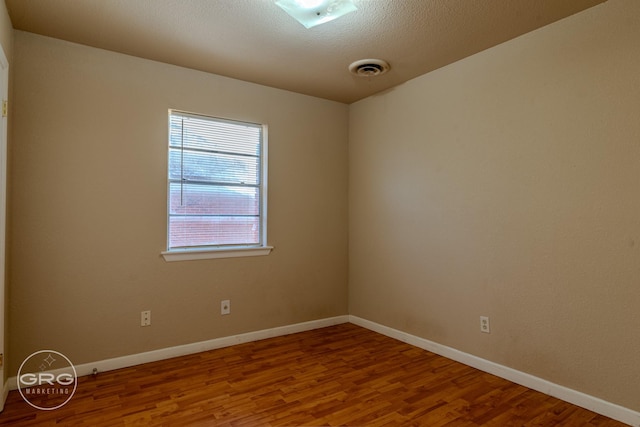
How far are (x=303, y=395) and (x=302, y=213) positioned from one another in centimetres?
183

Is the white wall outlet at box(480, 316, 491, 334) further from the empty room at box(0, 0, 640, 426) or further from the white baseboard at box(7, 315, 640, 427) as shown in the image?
the white baseboard at box(7, 315, 640, 427)

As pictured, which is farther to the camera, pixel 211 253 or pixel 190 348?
pixel 211 253

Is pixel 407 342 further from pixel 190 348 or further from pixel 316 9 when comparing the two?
pixel 316 9

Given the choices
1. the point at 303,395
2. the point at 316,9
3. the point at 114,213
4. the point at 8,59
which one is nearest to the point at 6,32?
the point at 8,59

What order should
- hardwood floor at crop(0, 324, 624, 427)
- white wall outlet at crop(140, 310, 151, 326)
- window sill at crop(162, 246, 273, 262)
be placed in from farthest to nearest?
window sill at crop(162, 246, 273, 262), white wall outlet at crop(140, 310, 151, 326), hardwood floor at crop(0, 324, 624, 427)

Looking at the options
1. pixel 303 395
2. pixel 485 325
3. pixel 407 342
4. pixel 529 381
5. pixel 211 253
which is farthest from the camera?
pixel 407 342

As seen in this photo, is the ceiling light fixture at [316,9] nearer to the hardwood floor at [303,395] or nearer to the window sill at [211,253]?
the window sill at [211,253]

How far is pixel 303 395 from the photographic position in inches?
94.0

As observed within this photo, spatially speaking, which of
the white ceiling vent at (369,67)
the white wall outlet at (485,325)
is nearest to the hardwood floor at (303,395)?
the white wall outlet at (485,325)

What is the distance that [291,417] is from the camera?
83.5 inches

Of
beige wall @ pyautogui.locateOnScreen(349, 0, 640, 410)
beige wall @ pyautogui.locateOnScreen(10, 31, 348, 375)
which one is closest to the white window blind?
beige wall @ pyautogui.locateOnScreen(10, 31, 348, 375)

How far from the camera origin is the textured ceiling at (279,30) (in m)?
2.21

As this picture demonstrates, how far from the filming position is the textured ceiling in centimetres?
221

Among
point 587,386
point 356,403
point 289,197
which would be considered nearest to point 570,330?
point 587,386
